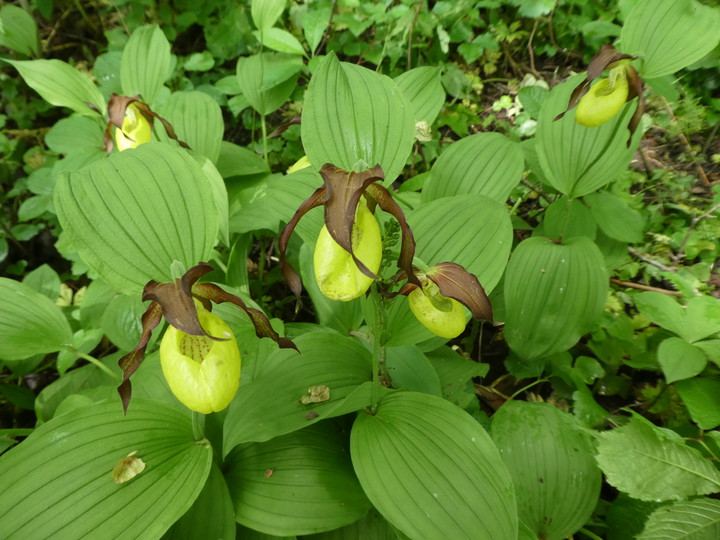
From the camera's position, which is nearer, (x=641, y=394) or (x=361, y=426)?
(x=361, y=426)

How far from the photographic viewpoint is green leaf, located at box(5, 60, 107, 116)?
5.70 ft

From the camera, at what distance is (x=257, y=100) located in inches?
88.7

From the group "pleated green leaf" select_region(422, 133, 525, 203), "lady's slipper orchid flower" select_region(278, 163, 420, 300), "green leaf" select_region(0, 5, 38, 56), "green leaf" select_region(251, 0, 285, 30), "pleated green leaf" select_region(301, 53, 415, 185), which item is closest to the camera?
"lady's slipper orchid flower" select_region(278, 163, 420, 300)

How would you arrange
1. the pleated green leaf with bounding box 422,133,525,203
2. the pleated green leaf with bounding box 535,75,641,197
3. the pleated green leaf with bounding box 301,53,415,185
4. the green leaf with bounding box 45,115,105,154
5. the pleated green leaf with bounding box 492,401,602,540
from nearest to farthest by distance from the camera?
the pleated green leaf with bounding box 301,53,415,185 < the pleated green leaf with bounding box 492,401,602,540 < the pleated green leaf with bounding box 422,133,525,203 < the pleated green leaf with bounding box 535,75,641,197 < the green leaf with bounding box 45,115,105,154

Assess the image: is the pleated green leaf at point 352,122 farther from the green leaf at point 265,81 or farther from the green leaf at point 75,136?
the green leaf at point 75,136

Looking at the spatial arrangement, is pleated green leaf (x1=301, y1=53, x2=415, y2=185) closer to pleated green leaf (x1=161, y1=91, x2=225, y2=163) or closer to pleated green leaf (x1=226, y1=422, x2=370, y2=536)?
pleated green leaf (x1=226, y1=422, x2=370, y2=536)

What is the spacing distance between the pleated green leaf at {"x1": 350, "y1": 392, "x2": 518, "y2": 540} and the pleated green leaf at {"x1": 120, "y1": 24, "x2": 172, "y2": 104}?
69.9 inches

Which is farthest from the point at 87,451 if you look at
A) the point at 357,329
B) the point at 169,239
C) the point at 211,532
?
the point at 357,329

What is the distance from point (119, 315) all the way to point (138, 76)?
1.12 meters

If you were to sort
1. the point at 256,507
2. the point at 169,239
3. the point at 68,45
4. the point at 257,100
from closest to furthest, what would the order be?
the point at 169,239
the point at 256,507
the point at 257,100
the point at 68,45

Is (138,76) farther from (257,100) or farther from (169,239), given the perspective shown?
(169,239)

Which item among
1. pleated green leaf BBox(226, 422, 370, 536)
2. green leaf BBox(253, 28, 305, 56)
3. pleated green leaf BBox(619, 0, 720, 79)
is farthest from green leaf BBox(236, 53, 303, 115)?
pleated green leaf BBox(226, 422, 370, 536)

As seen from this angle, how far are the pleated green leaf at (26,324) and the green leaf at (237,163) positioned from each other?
93 centimetres

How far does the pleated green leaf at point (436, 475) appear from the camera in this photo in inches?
36.4
